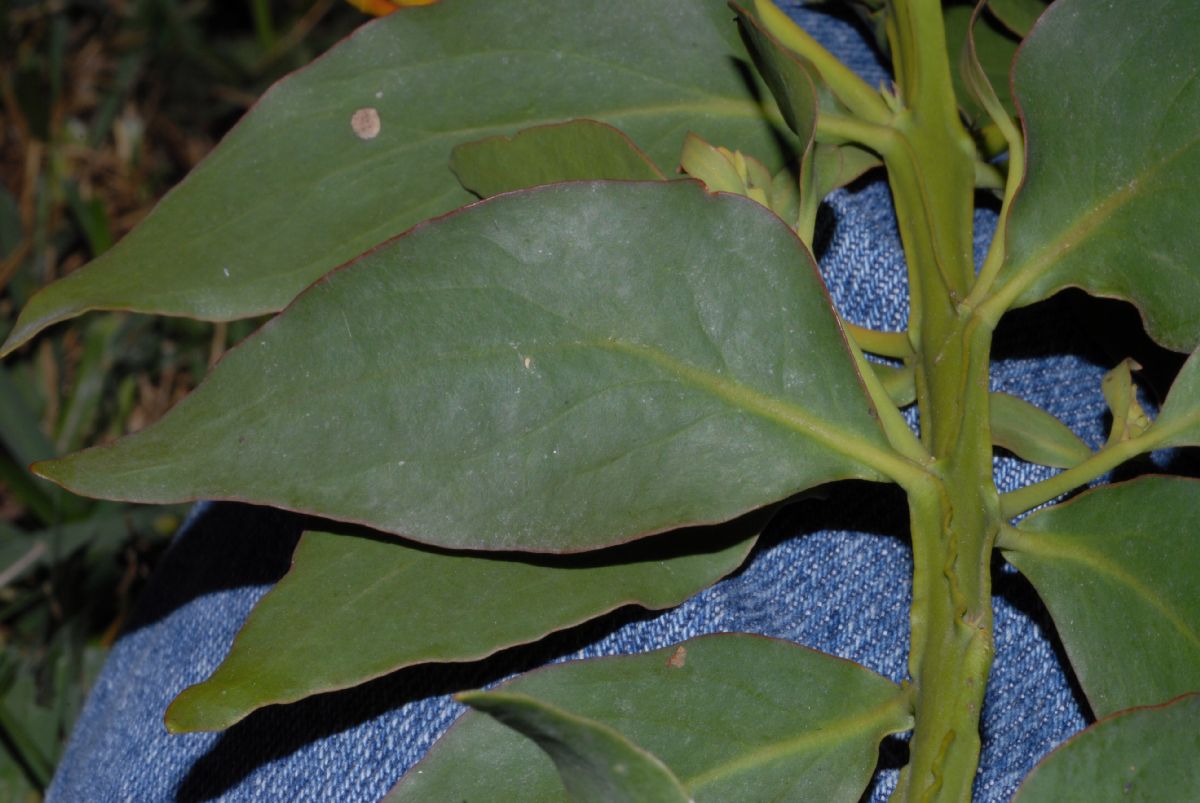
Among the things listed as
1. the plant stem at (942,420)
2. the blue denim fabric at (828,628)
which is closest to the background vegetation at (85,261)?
the blue denim fabric at (828,628)

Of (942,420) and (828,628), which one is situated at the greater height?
(942,420)

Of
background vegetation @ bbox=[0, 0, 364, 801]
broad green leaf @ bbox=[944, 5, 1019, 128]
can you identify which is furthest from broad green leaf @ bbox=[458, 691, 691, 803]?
background vegetation @ bbox=[0, 0, 364, 801]

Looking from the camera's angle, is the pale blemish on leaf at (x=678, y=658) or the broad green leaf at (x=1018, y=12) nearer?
the pale blemish on leaf at (x=678, y=658)

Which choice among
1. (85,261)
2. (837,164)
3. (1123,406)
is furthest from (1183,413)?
(85,261)

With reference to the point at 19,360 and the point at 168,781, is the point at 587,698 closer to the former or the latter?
the point at 168,781

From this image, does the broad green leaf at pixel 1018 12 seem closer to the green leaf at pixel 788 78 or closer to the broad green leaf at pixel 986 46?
the broad green leaf at pixel 986 46

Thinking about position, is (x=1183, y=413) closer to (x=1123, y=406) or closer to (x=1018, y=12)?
(x=1123, y=406)

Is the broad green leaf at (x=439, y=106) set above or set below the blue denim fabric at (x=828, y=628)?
above
